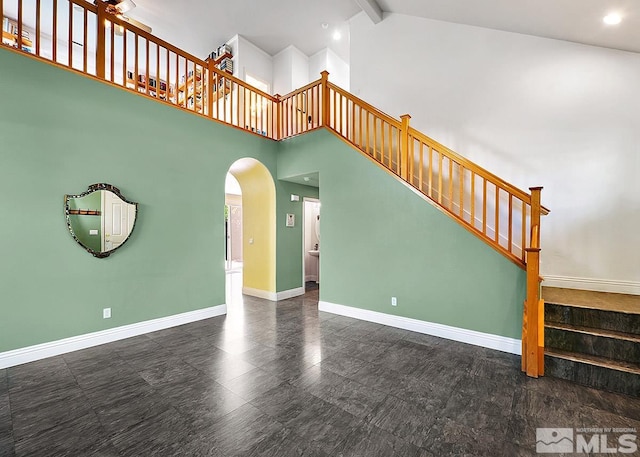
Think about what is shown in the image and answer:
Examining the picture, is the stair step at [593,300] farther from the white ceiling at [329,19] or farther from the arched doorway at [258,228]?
the arched doorway at [258,228]

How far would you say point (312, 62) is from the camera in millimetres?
7379

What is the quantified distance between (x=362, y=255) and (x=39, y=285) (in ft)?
12.8

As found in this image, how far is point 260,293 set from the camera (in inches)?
221

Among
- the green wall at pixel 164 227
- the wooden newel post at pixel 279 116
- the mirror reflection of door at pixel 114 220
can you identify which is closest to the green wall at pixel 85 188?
the green wall at pixel 164 227

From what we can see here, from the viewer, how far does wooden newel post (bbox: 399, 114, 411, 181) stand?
3811 millimetres

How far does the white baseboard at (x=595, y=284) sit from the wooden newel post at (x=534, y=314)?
4.95ft

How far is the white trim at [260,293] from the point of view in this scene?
5365mm

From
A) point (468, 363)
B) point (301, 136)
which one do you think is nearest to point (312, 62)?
point (301, 136)

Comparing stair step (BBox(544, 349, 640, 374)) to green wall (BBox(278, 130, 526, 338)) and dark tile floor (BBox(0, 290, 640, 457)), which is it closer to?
dark tile floor (BBox(0, 290, 640, 457))

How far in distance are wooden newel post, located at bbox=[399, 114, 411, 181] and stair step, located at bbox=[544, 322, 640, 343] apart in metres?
2.33

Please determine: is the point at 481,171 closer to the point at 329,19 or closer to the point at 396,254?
the point at 396,254

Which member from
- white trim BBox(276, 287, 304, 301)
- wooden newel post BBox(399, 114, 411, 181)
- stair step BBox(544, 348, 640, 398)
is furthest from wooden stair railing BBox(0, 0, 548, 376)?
white trim BBox(276, 287, 304, 301)

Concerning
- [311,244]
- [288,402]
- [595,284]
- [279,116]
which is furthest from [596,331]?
[311,244]

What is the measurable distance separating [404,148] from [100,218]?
402cm
